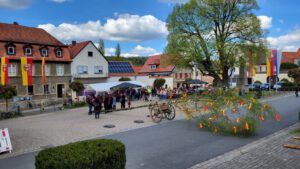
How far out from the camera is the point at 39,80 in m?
36.8

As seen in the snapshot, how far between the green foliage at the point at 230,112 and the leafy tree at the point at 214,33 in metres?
19.7

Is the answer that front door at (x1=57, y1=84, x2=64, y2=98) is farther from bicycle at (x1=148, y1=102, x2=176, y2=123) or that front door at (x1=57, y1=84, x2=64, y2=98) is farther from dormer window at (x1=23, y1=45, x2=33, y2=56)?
bicycle at (x1=148, y1=102, x2=176, y2=123)

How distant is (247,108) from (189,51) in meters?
21.3

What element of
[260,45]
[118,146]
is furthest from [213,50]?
[118,146]

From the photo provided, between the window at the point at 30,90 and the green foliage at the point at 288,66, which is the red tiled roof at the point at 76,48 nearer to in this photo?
the window at the point at 30,90

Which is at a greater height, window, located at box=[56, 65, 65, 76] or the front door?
window, located at box=[56, 65, 65, 76]

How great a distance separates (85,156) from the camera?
464 centimetres

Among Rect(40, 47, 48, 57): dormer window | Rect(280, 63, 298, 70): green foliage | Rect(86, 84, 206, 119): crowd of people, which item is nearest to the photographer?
Rect(86, 84, 206, 119): crowd of people

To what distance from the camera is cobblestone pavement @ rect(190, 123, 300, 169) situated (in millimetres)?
6945

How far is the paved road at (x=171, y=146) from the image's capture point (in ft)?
25.6

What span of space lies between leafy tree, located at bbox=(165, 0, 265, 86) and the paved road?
18922 millimetres

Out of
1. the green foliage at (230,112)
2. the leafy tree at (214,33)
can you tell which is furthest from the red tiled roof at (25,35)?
the green foliage at (230,112)

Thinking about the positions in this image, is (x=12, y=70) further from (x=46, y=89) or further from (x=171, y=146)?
(x=171, y=146)

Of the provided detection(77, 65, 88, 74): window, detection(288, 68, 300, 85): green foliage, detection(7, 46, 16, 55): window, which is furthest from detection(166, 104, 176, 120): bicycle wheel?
detection(288, 68, 300, 85): green foliage
